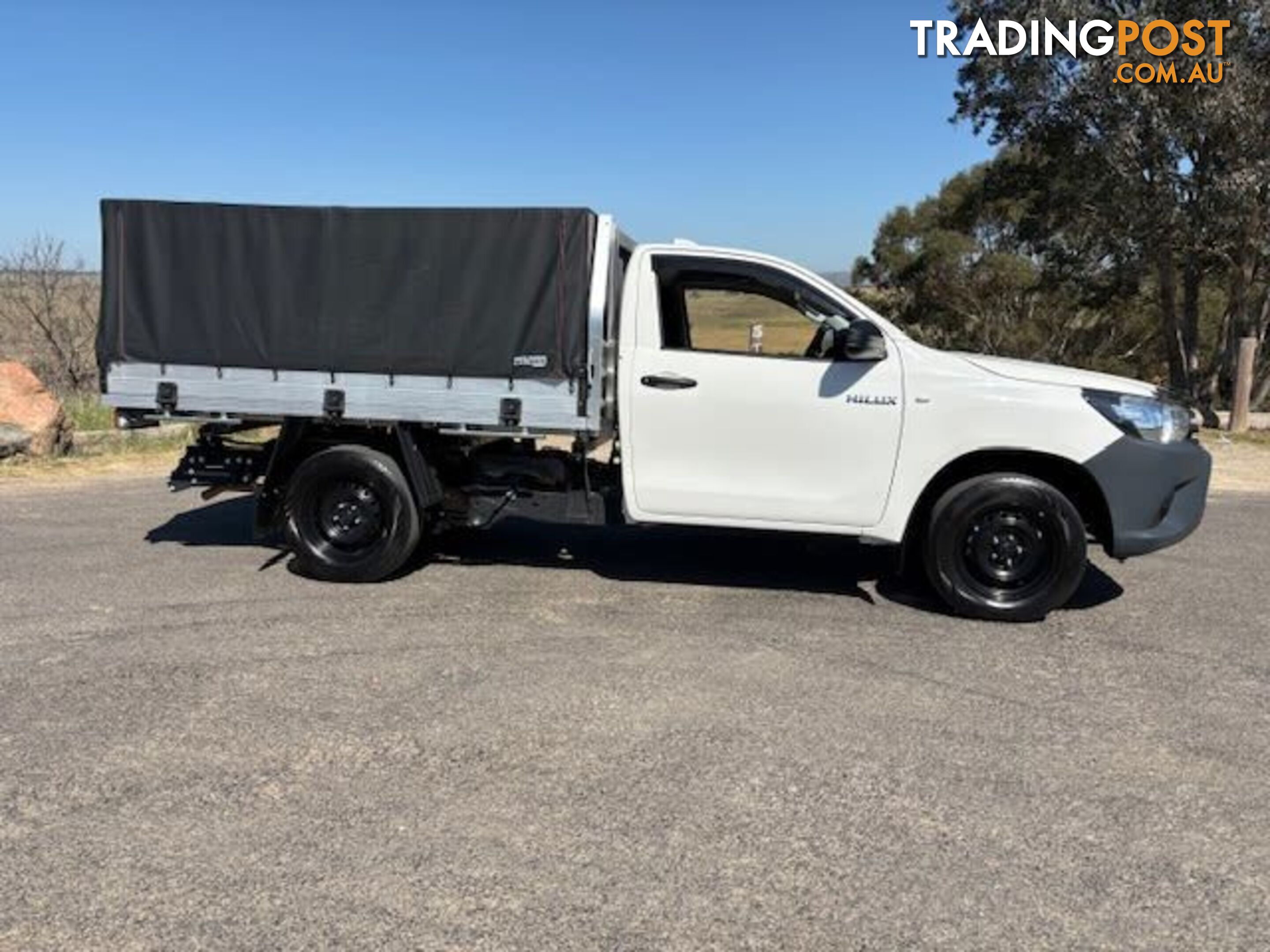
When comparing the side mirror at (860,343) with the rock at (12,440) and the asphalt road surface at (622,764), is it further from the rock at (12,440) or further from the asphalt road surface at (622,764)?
the rock at (12,440)

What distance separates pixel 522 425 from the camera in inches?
254

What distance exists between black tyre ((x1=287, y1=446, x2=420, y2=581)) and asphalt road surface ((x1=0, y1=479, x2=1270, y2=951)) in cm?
24

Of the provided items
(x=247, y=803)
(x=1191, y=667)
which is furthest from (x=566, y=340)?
(x=1191, y=667)

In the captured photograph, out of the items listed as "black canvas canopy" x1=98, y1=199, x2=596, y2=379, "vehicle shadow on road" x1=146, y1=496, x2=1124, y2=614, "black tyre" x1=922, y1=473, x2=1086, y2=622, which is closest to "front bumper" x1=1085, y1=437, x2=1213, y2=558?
"black tyre" x1=922, y1=473, x2=1086, y2=622

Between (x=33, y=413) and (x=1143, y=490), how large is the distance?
1109 cm

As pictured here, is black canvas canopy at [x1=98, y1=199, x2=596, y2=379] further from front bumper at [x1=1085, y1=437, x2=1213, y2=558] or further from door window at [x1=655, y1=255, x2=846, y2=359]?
front bumper at [x1=1085, y1=437, x2=1213, y2=558]

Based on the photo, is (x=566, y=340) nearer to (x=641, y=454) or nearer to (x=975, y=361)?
(x=641, y=454)

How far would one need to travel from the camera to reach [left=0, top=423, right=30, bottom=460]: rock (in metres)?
11.6

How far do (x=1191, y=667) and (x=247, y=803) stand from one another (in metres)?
4.38

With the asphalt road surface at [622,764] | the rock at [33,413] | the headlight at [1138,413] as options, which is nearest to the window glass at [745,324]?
the asphalt road surface at [622,764]

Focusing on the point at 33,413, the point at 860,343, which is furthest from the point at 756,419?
the point at 33,413

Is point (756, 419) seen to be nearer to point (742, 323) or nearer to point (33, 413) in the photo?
point (742, 323)

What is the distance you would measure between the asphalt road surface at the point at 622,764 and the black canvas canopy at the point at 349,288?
1.42 meters

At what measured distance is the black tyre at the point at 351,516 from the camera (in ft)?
22.0
